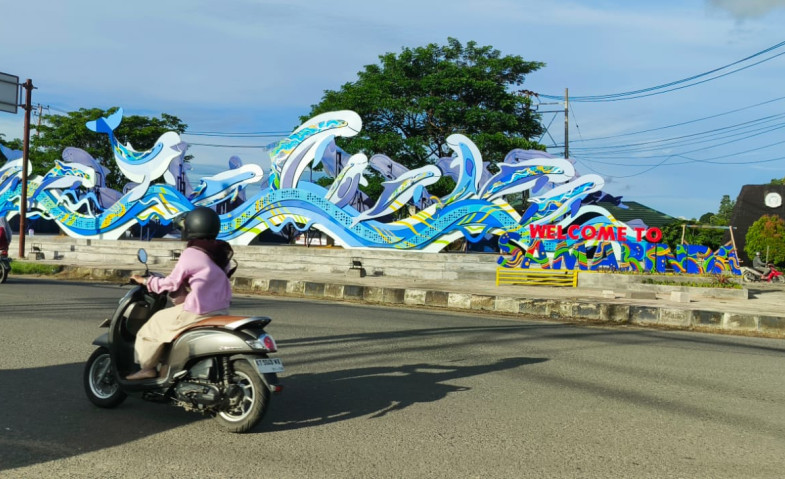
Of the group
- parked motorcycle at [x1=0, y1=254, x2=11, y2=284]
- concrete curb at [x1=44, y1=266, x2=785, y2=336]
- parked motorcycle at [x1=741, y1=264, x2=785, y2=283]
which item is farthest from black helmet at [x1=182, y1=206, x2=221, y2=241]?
parked motorcycle at [x1=741, y1=264, x2=785, y2=283]

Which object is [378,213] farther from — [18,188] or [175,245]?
[18,188]

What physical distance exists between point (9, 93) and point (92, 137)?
22.1 meters

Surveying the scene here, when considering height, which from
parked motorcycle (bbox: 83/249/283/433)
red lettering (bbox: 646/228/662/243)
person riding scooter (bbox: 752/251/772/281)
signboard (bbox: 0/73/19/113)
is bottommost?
parked motorcycle (bbox: 83/249/283/433)

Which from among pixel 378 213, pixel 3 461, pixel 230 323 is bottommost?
pixel 3 461

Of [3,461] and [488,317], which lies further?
[488,317]

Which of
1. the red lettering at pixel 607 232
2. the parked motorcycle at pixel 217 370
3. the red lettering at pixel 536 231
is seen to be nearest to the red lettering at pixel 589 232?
the red lettering at pixel 607 232

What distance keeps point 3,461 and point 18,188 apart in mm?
28435

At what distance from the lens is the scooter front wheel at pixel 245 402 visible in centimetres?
450

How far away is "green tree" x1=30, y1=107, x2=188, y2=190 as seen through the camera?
139 feet

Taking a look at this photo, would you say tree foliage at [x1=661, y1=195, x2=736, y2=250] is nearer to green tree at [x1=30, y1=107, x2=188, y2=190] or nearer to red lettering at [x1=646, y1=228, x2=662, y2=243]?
red lettering at [x1=646, y1=228, x2=662, y2=243]

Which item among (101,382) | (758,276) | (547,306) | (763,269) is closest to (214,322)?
(101,382)

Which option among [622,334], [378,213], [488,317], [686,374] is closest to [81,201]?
[378,213]

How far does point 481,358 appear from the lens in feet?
24.8

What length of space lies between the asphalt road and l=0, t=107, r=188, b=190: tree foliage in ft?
117
